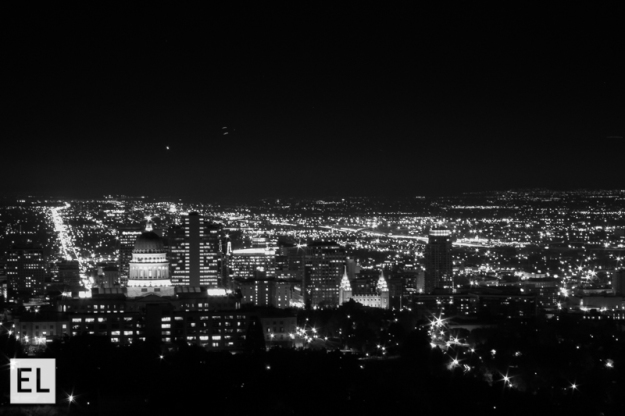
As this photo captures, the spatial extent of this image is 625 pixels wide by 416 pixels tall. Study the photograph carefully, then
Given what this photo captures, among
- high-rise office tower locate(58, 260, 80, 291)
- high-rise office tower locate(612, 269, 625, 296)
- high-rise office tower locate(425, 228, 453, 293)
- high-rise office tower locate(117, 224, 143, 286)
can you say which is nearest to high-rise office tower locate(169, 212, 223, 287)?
high-rise office tower locate(117, 224, 143, 286)

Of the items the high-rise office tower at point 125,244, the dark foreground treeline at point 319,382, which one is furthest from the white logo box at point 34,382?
the high-rise office tower at point 125,244

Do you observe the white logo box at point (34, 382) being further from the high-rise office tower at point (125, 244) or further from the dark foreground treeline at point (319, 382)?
the high-rise office tower at point (125, 244)

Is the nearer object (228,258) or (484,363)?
(484,363)

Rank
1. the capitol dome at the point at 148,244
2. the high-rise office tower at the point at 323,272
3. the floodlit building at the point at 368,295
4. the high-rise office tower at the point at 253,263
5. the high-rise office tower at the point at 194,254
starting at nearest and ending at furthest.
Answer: the capitol dome at the point at 148,244, the floodlit building at the point at 368,295, the high-rise office tower at the point at 194,254, the high-rise office tower at the point at 323,272, the high-rise office tower at the point at 253,263

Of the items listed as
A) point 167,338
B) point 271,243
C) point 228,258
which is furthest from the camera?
point 271,243

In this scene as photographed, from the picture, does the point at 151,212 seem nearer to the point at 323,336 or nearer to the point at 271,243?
the point at 271,243

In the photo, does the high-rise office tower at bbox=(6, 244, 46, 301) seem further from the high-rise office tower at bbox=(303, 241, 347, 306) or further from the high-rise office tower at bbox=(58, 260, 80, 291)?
the high-rise office tower at bbox=(303, 241, 347, 306)

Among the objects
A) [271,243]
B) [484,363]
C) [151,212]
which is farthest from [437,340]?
[271,243]
